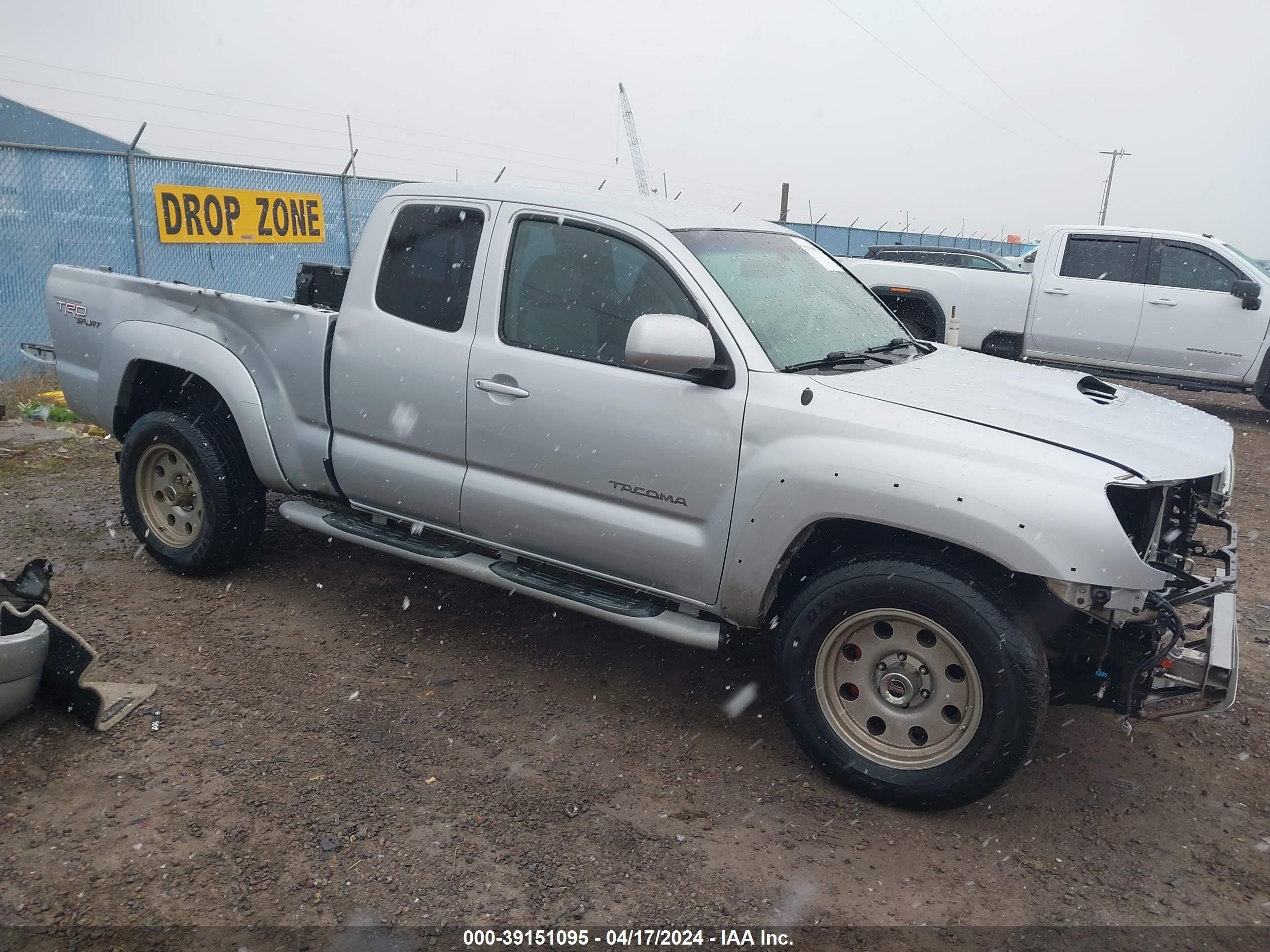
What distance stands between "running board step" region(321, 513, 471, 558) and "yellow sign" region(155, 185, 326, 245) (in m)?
7.64

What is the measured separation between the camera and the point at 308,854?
2.86 meters

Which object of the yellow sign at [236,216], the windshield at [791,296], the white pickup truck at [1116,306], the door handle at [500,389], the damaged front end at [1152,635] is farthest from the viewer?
the yellow sign at [236,216]

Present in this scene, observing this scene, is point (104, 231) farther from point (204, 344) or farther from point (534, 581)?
point (534, 581)

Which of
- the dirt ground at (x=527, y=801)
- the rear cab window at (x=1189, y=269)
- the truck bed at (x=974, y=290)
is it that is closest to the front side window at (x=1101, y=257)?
the rear cab window at (x=1189, y=269)

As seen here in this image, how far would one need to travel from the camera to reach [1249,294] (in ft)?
33.0

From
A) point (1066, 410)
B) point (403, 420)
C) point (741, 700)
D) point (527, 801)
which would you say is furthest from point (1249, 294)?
point (527, 801)

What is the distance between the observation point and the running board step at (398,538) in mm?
4082

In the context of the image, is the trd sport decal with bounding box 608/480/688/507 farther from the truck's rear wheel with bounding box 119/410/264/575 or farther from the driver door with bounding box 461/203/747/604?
the truck's rear wheel with bounding box 119/410/264/575

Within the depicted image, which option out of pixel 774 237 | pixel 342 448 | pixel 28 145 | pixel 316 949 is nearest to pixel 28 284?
pixel 28 145

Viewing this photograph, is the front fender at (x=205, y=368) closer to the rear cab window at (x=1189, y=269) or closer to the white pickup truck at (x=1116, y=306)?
the white pickup truck at (x=1116, y=306)

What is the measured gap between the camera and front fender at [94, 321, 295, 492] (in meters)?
4.44

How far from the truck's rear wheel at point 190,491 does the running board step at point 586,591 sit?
1538 millimetres

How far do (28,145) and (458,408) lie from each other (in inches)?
304

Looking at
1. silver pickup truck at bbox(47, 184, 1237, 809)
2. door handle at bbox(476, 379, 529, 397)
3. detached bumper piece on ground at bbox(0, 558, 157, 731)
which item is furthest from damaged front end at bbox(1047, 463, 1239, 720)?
detached bumper piece on ground at bbox(0, 558, 157, 731)
